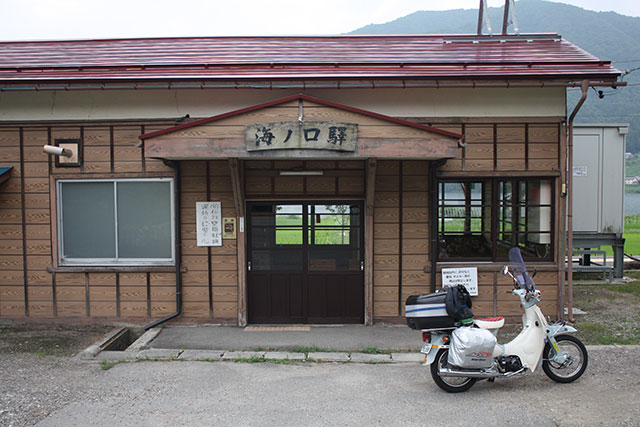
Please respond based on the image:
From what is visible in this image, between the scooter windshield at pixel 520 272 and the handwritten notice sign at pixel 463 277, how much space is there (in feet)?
7.45

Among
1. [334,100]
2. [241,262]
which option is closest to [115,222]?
[241,262]

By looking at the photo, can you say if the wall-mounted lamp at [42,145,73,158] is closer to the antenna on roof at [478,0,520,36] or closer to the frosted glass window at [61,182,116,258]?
the frosted glass window at [61,182,116,258]

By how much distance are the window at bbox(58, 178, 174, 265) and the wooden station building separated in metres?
0.02

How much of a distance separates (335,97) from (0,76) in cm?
537

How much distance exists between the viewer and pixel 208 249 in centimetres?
774

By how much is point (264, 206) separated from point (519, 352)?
439 centimetres

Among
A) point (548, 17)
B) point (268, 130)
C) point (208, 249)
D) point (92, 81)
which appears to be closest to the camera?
point (268, 130)

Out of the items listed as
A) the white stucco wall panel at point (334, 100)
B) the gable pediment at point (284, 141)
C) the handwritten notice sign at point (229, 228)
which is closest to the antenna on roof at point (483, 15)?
the white stucco wall panel at point (334, 100)

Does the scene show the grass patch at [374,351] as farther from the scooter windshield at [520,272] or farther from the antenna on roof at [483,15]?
the antenna on roof at [483,15]

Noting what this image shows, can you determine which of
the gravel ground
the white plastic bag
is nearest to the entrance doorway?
the gravel ground

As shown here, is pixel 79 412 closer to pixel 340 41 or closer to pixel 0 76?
pixel 0 76

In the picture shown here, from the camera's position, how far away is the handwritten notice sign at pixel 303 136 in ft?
21.2

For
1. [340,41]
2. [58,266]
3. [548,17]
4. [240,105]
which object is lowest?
[58,266]

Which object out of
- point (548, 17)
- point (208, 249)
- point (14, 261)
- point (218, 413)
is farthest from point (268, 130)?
point (548, 17)
